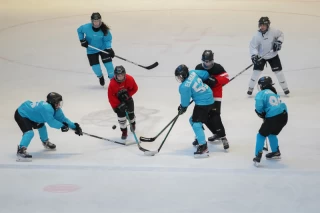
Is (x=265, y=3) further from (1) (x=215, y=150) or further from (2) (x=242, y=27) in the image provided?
(1) (x=215, y=150)

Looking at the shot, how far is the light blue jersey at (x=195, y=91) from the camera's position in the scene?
6223mm

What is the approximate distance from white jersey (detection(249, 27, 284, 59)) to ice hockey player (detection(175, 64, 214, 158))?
6.96 ft

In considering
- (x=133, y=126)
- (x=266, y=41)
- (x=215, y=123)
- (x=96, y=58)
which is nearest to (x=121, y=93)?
(x=133, y=126)

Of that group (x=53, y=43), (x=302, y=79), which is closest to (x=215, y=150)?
(x=302, y=79)

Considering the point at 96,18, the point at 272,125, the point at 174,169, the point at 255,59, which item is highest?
the point at 96,18

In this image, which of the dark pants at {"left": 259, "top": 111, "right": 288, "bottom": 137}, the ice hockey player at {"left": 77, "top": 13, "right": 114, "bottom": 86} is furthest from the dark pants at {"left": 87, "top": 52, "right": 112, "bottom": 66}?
the dark pants at {"left": 259, "top": 111, "right": 288, "bottom": 137}

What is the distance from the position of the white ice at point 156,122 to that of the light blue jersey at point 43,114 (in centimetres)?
36

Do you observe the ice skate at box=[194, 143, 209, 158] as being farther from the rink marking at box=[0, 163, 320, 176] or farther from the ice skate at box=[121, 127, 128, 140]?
the ice skate at box=[121, 127, 128, 140]

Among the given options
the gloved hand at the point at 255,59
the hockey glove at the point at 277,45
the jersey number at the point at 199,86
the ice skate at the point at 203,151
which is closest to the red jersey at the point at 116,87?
the jersey number at the point at 199,86

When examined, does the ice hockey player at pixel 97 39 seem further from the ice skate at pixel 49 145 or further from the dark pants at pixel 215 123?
the dark pants at pixel 215 123

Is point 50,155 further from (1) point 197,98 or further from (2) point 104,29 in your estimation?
(2) point 104,29

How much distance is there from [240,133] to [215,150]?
601 mm

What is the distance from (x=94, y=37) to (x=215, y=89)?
2.78 meters

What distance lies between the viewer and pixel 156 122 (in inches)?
297
